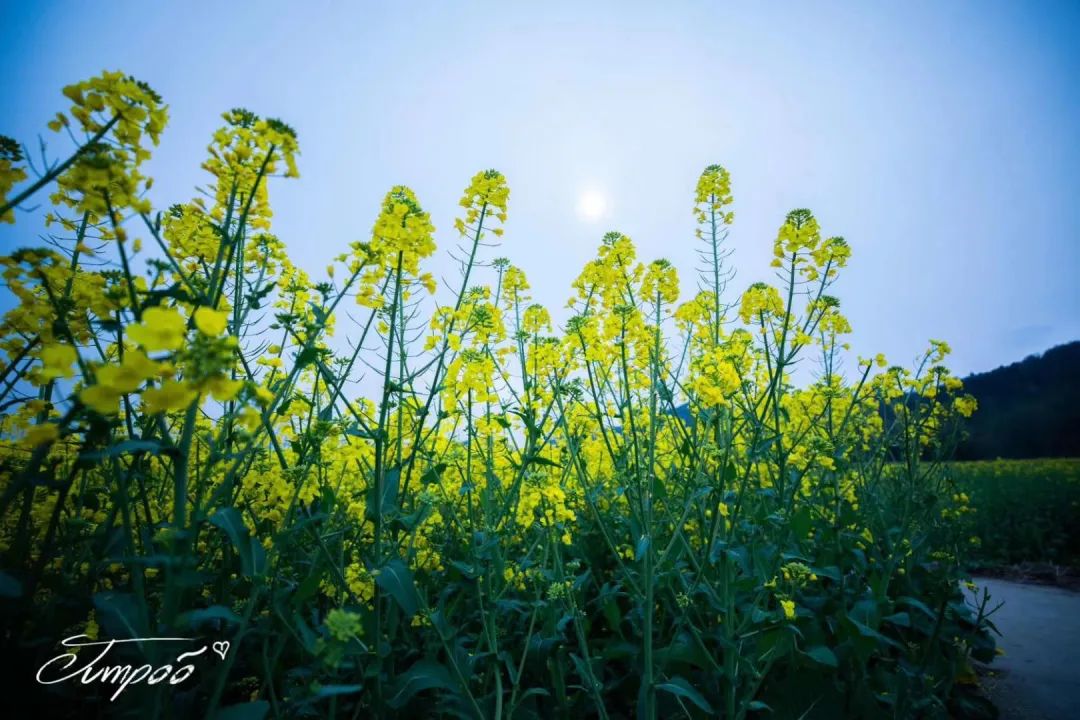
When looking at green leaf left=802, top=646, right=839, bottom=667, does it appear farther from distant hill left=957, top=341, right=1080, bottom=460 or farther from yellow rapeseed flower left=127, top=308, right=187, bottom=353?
distant hill left=957, top=341, right=1080, bottom=460

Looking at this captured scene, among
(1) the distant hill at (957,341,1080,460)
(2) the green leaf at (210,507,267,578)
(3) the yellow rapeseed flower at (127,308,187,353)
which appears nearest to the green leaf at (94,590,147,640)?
(2) the green leaf at (210,507,267,578)

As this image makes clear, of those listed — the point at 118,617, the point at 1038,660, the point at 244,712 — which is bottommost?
the point at 1038,660

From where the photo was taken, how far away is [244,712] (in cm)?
138

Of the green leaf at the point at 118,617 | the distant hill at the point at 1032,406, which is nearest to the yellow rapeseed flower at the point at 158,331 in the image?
the green leaf at the point at 118,617

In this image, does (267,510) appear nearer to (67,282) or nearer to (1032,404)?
(67,282)

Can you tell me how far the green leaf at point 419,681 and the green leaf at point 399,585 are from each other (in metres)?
0.45

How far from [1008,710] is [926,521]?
1383mm

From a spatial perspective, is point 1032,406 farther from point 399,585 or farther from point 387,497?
point 399,585

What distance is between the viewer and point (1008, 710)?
3.70 meters

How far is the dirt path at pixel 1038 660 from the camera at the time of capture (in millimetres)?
3668

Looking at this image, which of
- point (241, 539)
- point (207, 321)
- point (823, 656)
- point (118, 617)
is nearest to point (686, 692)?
point (823, 656)

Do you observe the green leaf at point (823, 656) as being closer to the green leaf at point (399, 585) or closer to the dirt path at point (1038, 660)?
the green leaf at point (399, 585)

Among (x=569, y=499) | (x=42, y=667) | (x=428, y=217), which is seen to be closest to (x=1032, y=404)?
(x=569, y=499)

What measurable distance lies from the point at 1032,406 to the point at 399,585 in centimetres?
2533
